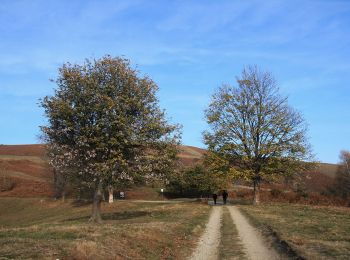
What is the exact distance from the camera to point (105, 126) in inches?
1025

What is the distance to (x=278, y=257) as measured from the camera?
Answer: 1415 centimetres

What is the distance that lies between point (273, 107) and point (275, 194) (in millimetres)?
17443

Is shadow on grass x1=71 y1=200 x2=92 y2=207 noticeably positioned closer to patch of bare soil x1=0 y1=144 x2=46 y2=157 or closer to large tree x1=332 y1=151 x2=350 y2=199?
large tree x1=332 y1=151 x2=350 y2=199

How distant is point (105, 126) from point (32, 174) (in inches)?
3108

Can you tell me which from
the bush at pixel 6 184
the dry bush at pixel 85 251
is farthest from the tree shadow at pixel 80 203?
the dry bush at pixel 85 251

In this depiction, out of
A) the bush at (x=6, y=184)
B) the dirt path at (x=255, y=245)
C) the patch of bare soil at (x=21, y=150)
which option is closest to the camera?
the dirt path at (x=255, y=245)

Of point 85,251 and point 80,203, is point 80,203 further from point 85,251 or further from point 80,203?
point 85,251

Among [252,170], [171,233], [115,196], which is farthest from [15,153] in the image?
[171,233]

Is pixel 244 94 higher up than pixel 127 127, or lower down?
higher up

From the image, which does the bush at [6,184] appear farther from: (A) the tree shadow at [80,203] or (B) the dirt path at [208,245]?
(B) the dirt path at [208,245]

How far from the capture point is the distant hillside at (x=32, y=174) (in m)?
80.3

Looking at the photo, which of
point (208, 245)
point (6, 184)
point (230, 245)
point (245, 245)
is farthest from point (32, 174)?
point (245, 245)

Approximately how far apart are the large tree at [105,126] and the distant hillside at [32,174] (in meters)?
36.5

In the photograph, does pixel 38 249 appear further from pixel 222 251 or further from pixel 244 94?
pixel 244 94
